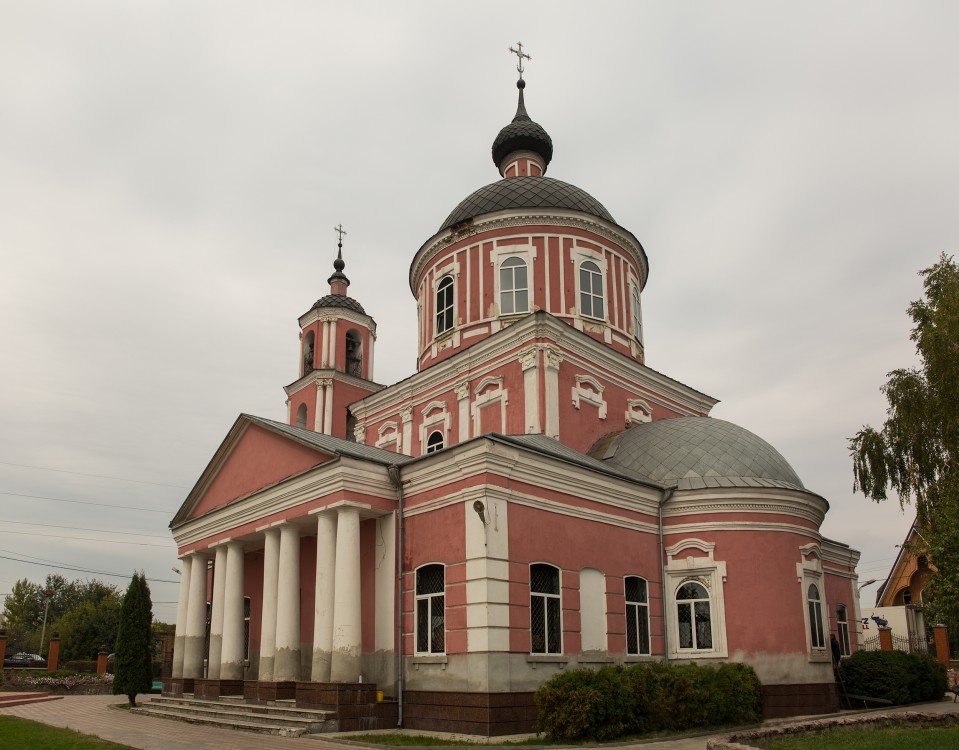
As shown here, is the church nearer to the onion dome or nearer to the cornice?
the cornice

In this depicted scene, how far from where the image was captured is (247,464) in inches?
770

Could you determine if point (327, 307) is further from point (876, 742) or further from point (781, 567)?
point (876, 742)

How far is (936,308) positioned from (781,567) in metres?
7.96

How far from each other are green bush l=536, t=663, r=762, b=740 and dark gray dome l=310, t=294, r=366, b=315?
18852 millimetres

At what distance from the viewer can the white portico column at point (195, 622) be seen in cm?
2094

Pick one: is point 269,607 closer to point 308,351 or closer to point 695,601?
point 695,601

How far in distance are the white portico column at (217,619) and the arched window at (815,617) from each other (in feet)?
43.5

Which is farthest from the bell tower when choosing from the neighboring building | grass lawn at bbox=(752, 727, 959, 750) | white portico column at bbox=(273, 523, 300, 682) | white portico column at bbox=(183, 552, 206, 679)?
the neighboring building

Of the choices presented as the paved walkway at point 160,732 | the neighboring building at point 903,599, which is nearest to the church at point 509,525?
the paved walkway at point 160,732

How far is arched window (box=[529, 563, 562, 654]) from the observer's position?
1437 cm

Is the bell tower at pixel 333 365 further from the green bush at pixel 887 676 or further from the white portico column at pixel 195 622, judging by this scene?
the green bush at pixel 887 676

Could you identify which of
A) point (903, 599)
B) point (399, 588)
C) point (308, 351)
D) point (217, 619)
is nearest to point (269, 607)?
point (217, 619)

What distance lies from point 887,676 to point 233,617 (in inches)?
587

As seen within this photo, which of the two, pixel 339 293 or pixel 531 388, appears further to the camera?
pixel 339 293
